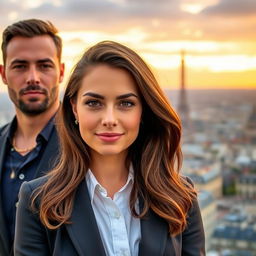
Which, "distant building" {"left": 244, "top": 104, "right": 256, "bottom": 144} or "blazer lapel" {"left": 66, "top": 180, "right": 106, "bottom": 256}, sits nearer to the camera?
"blazer lapel" {"left": 66, "top": 180, "right": 106, "bottom": 256}

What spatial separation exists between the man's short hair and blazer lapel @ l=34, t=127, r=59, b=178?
18cm

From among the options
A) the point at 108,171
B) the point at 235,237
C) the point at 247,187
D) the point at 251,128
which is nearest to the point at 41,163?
the point at 108,171

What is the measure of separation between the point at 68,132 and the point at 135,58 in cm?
14

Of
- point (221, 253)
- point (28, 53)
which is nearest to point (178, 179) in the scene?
point (28, 53)

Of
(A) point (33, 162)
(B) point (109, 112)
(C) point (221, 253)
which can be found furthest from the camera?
(C) point (221, 253)

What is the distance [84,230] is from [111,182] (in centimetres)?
8

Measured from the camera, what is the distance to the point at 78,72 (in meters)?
0.70

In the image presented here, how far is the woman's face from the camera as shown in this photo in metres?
0.67

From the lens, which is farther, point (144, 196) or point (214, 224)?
point (214, 224)

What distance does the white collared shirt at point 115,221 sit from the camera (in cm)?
68

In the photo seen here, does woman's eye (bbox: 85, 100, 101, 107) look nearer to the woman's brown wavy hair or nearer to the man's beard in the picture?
the woman's brown wavy hair

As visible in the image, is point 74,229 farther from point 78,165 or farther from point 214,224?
point 214,224

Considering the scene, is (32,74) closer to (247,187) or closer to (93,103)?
(93,103)

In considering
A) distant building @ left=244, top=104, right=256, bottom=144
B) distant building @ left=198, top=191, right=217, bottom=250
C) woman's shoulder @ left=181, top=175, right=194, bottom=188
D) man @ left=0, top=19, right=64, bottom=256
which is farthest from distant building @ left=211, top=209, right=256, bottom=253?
distant building @ left=244, top=104, right=256, bottom=144
